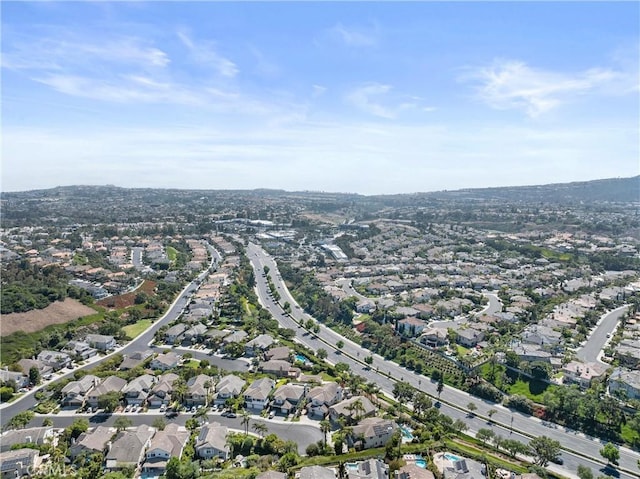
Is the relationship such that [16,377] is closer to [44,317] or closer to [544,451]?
[44,317]

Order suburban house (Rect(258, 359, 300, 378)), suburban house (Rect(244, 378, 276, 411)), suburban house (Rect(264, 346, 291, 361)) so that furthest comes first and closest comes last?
suburban house (Rect(264, 346, 291, 361)), suburban house (Rect(258, 359, 300, 378)), suburban house (Rect(244, 378, 276, 411))

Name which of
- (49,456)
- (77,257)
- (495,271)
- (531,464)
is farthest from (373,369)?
(77,257)

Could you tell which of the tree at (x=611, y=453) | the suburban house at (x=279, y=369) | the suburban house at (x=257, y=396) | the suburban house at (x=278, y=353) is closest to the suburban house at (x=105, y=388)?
the suburban house at (x=257, y=396)

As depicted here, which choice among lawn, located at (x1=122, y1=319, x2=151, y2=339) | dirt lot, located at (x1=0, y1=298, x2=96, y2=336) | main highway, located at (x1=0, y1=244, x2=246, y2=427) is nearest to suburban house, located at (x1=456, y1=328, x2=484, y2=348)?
main highway, located at (x1=0, y1=244, x2=246, y2=427)

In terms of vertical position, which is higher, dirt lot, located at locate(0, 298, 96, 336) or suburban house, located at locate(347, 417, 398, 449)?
dirt lot, located at locate(0, 298, 96, 336)

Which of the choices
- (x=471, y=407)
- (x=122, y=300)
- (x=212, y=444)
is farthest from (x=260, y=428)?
(x=122, y=300)

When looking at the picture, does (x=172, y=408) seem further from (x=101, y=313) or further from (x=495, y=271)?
(x=495, y=271)

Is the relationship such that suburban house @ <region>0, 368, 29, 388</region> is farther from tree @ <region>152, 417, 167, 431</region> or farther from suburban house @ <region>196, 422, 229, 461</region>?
suburban house @ <region>196, 422, 229, 461</region>
